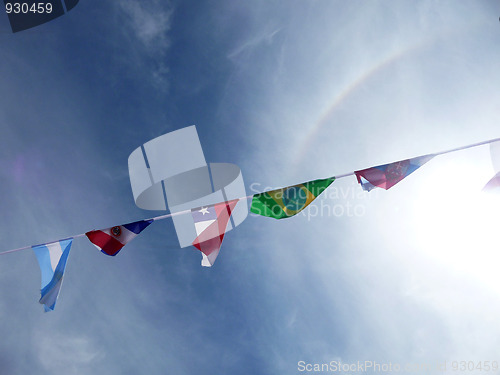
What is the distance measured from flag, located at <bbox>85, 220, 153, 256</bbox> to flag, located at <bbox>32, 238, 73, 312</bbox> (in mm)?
628

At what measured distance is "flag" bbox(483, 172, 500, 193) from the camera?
616 cm

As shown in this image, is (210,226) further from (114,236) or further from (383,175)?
(383,175)

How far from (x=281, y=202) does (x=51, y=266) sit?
18.3 feet

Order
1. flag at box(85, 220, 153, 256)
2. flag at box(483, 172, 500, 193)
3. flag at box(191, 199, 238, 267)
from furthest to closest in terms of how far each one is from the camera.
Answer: flag at box(85, 220, 153, 256) → flag at box(191, 199, 238, 267) → flag at box(483, 172, 500, 193)

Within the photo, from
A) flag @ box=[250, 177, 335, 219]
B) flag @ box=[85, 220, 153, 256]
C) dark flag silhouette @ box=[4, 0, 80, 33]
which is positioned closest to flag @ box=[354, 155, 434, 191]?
flag @ box=[250, 177, 335, 219]

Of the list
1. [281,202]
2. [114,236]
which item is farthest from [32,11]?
[281,202]

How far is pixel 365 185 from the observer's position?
259 inches

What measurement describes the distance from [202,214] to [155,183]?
470 centimetres

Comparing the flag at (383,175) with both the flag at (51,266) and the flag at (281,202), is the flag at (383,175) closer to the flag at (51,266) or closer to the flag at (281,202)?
the flag at (281,202)

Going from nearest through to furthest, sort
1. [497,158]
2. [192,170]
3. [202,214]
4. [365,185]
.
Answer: [497,158], [365,185], [202,214], [192,170]

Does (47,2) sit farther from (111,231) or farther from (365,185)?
(365,185)

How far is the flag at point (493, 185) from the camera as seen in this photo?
242 inches

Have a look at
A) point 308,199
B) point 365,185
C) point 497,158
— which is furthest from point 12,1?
point 497,158

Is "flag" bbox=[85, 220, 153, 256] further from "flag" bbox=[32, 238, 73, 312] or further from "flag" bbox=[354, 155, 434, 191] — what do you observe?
"flag" bbox=[354, 155, 434, 191]
